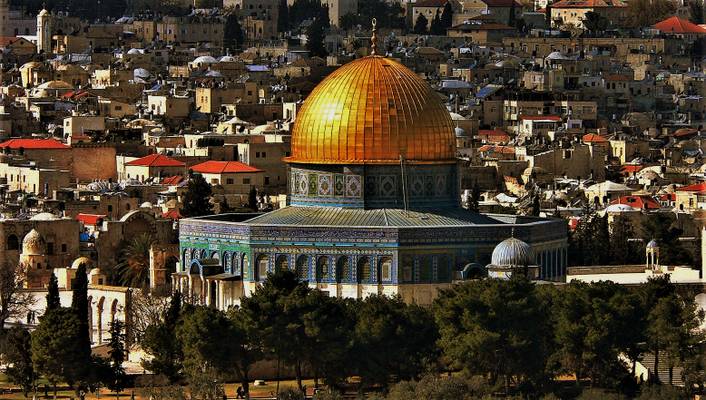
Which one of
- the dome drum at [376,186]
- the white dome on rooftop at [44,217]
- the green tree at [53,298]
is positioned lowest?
the white dome on rooftop at [44,217]

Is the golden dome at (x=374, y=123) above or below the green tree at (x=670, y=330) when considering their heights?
above

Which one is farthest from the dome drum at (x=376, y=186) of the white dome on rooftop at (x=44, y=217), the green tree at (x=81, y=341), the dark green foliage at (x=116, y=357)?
the white dome on rooftop at (x=44, y=217)

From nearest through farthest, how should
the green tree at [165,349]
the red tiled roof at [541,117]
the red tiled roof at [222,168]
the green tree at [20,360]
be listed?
1. the green tree at [165,349]
2. the green tree at [20,360]
3. the red tiled roof at [222,168]
4. the red tiled roof at [541,117]

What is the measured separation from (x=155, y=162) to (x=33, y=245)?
19.7m

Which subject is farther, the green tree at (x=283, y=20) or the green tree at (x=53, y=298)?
the green tree at (x=283, y=20)

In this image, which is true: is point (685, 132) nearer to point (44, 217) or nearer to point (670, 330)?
point (44, 217)

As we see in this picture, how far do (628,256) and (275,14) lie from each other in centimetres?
10071

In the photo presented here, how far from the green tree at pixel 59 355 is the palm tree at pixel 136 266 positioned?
10.0 meters

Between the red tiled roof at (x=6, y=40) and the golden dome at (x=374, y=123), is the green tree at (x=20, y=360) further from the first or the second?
the red tiled roof at (x=6, y=40)

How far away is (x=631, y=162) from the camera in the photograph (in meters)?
102

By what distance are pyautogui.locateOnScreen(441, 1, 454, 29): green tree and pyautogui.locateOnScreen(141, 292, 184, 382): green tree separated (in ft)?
352

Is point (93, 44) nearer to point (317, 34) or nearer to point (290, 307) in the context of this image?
point (317, 34)

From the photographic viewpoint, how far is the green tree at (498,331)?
55469 mm

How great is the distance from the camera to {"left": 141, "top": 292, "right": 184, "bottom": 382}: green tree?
57.1 metres
